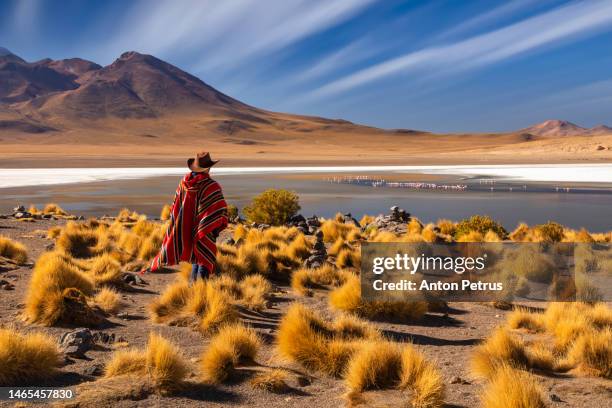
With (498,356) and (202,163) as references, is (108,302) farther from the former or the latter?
(498,356)

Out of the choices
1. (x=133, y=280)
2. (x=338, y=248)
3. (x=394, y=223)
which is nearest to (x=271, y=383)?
(x=133, y=280)

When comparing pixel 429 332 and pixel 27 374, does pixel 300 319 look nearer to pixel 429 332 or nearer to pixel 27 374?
pixel 429 332

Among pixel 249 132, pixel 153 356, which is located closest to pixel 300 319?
pixel 153 356

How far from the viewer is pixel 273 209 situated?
1708cm

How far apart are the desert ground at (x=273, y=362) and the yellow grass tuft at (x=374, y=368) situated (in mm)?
100

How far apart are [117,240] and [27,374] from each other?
800 centimetres

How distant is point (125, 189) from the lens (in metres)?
30.3

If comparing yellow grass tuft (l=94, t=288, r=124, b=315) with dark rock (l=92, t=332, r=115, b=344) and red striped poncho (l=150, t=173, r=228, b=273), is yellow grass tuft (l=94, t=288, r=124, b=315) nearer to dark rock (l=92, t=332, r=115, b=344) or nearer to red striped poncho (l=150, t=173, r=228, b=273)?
red striped poncho (l=150, t=173, r=228, b=273)

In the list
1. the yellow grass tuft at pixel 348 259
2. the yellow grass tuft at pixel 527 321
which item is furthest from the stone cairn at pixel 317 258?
the yellow grass tuft at pixel 527 321

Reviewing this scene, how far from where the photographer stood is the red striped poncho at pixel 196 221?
6754 mm

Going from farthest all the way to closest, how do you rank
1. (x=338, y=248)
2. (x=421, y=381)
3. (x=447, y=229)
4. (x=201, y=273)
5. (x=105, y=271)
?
(x=447, y=229), (x=338, y=248), (x=105, y=271), (x=201, y=273), (x=421, y=381)

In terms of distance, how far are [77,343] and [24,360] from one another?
73 cm

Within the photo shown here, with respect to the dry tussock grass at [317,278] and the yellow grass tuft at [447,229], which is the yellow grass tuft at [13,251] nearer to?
the dry tussock grass at [317,278]

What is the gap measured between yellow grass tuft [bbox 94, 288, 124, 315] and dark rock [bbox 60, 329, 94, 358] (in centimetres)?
126
